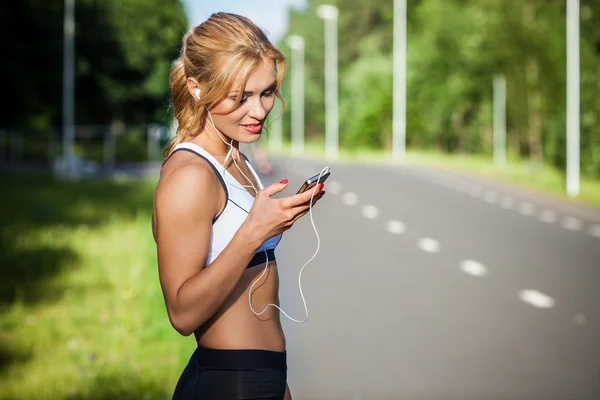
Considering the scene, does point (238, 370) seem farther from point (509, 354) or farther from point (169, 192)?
point (509, 354)

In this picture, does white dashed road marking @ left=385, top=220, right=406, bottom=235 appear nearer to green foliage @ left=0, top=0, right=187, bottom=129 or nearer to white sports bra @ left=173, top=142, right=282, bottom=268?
white sports bra @ left=173, top=142, right=282, bottom=268

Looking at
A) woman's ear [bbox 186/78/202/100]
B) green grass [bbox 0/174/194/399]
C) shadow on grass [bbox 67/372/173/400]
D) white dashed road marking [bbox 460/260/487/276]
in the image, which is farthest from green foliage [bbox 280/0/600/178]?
woman's ear [bbox 186/78/202/100]

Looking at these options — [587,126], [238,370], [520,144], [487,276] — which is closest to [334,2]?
[520,144]

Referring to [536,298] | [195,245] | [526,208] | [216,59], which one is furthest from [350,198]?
[195,245]

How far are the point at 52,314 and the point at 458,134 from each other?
60999 mm

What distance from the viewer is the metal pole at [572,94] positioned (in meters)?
27.8

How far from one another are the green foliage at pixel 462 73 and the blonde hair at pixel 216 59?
1273 inches

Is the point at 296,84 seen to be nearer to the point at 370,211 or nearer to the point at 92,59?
the point at 92,59

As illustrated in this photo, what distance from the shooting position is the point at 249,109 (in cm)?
266

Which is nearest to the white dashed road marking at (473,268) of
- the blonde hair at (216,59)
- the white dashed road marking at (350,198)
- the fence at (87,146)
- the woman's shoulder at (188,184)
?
the white dashed road marking at (350,198)

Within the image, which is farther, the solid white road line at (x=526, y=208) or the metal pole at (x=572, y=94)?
the metal pole at (x=572, y=94)

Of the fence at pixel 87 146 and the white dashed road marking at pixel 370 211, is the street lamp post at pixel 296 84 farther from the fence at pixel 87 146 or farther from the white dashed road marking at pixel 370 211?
the white dashed road marking at pixel 370 211

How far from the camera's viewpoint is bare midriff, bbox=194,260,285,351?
8.85ft

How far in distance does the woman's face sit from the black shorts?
0.53m
